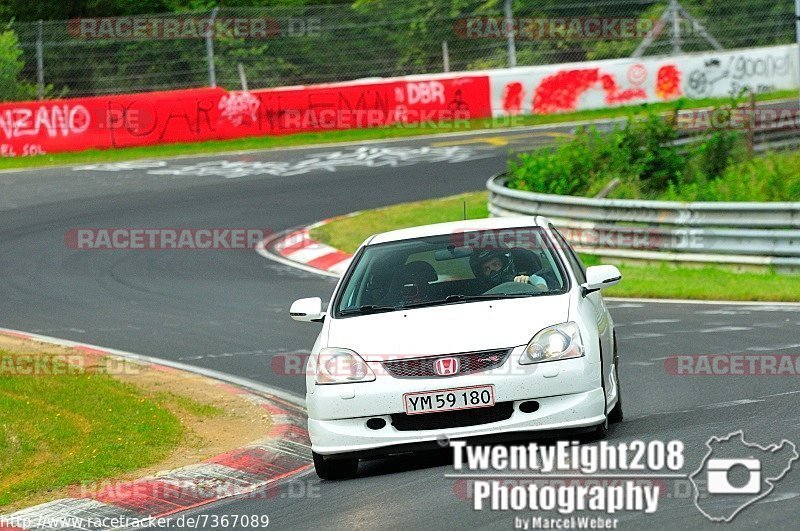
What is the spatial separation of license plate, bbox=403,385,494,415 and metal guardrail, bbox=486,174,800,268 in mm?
8911

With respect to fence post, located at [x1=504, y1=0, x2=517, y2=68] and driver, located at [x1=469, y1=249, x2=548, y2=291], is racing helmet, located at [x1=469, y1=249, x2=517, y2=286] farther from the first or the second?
fence post, located at [x1=504, y1=0, x2=517, y2=68]

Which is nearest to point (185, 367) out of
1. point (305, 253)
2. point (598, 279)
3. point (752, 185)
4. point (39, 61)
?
point (598, 279)

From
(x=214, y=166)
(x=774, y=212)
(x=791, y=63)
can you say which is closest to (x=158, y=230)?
(x=214, y=166)

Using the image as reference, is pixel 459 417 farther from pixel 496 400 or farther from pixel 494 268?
pixel 494 268

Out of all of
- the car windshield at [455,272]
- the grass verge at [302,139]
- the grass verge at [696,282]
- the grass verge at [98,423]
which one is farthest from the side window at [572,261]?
the grass verge at [302,139]

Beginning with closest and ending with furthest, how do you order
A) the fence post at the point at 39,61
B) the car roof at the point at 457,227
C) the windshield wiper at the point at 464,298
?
the windshield wiper at the point at 464,298, the car roof at the point at 457,227, the fence post at the point at 39,61

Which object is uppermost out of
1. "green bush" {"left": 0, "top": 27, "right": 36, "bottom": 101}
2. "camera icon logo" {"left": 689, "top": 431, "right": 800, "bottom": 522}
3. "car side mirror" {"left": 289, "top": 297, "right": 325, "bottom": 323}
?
"green bush" {"left": 0, "top": 27, "right": 36, "bottom": 101}

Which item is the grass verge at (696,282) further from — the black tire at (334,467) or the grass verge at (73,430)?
the black tire at (334,467)

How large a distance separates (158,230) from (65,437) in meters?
12.6

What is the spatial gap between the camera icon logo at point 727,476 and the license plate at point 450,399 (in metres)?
1.26

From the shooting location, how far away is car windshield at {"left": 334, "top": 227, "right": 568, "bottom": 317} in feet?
28.4

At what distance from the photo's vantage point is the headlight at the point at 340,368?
795cm

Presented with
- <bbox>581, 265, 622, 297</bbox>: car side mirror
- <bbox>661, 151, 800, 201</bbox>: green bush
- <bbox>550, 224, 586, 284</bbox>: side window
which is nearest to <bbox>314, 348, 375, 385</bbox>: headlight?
<bbox>581, 265, 622, 297</bbox>: car side mirror

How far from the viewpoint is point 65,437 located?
9.70 meters
